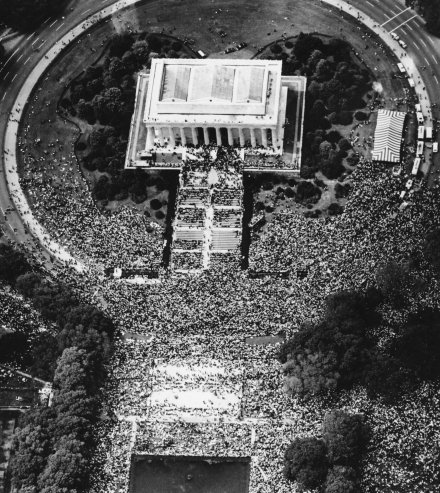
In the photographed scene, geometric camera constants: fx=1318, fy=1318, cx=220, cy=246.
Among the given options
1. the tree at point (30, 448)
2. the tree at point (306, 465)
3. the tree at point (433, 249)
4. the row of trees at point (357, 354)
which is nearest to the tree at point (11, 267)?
the tree at point (30, 448)

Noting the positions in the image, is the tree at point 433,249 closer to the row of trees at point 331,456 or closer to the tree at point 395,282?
the tree at point 395,282

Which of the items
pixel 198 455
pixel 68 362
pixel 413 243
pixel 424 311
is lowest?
pixel 198 455

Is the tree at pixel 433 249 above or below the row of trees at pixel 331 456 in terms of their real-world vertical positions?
above

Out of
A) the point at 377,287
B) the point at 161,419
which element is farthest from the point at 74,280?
the point at 377,287

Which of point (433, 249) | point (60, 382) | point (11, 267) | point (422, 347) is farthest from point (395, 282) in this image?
point (11, 267)

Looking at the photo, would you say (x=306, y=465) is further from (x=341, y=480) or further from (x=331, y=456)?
(x=341, y=480)

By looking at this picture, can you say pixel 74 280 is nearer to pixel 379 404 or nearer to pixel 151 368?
pixel 151 368

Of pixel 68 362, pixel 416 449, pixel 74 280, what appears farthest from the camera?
pixel 74 280
